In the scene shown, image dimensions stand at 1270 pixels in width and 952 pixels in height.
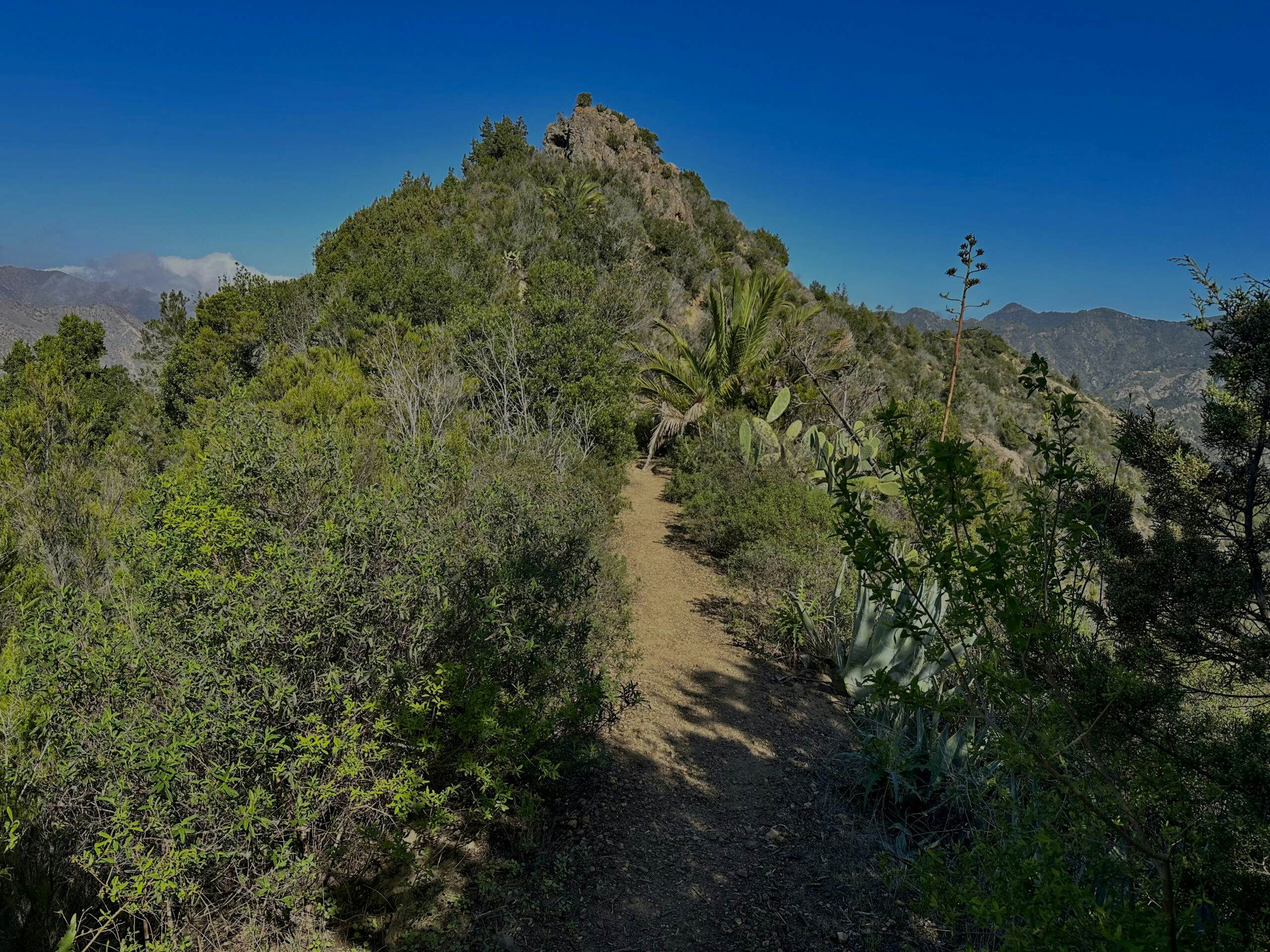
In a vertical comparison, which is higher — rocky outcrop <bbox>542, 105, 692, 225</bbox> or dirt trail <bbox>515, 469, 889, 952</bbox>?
rocky outcrop <bbox>542, 105, 692, 225</bbox>

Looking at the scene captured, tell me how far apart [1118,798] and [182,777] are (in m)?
2.87

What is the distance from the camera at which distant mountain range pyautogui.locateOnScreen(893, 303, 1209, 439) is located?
47281mm

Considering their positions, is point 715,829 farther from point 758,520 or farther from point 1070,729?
point 758,520

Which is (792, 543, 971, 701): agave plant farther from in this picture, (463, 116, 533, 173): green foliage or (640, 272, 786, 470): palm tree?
(463, 116, 533, 173): green foliage

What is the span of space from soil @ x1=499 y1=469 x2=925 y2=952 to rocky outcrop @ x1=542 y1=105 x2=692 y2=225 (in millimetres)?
28387

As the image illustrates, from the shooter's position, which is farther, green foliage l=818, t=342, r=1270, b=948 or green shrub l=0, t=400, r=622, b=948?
green shrub l=0, t=400, r=622, b=948

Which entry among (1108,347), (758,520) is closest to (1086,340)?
(1108,347)

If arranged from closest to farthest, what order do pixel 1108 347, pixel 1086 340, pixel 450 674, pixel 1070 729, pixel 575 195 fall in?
1. pixel 1070 729
2. pixel 450 674
3. pixel 575 195
4. pixel 1108 347
5. pixel 1086 340

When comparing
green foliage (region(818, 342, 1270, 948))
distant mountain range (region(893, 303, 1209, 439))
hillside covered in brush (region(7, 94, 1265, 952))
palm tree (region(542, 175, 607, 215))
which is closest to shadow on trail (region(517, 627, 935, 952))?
hillside covered in brush (region(7, 94, 1265, 952))

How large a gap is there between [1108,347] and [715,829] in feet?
320

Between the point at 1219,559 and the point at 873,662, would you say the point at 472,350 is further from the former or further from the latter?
the point at 1219,559

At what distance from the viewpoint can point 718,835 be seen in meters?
3.40

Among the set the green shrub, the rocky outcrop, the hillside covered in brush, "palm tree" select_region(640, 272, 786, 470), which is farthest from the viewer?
the rocky outcrop

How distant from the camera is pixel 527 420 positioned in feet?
29.9
